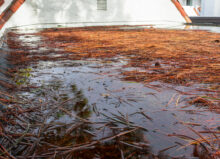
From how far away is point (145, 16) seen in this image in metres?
12.0

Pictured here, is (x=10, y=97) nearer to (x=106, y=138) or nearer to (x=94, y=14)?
(x=106, y=138)

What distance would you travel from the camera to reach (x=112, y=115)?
1.37 metres

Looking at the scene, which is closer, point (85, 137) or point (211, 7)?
point (85, 137)

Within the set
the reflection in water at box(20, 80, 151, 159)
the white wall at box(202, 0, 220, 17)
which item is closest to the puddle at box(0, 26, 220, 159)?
the reflection in water at box(20, 80, 151, 159)

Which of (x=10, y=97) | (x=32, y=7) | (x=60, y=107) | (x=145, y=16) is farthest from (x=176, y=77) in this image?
(x=145, y=16)

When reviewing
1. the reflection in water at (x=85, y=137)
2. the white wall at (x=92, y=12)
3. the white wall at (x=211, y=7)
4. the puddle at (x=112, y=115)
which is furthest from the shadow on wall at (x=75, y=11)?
the reflection in water at (x=85, y=137)

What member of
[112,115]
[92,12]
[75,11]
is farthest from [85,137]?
[92,12]

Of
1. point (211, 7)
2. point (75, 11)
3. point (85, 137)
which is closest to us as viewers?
point (85, 137)

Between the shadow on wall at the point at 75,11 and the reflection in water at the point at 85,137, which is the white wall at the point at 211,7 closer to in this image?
the shadow on wall at the point at 75,11

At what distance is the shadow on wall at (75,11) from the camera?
10.0 metres

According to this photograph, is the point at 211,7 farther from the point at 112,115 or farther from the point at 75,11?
the point at 112,115

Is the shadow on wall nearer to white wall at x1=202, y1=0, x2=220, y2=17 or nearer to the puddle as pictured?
white wall at x1=202, y1=0, x2=220, y2=17

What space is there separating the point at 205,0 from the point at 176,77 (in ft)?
43.4

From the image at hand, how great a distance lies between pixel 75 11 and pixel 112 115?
10044 mm
